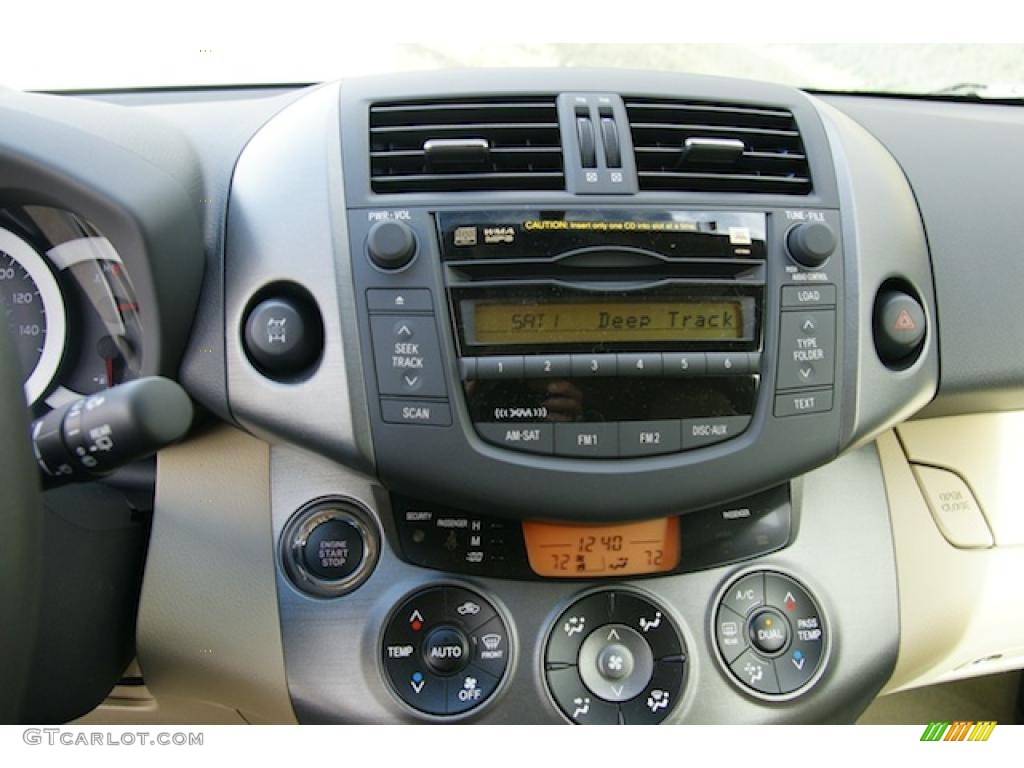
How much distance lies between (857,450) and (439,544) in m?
0.62

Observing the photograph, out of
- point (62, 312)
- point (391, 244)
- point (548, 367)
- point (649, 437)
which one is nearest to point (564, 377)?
point (548, 367)

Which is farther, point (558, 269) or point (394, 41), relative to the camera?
point (394, 41)

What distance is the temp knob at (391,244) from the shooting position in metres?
0.96

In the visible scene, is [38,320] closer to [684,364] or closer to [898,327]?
[684,364]

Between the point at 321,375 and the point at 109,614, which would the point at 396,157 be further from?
the point at 109,614

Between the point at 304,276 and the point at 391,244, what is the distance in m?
0.12

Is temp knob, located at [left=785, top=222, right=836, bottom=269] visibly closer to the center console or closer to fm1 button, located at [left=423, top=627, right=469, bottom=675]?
the center console

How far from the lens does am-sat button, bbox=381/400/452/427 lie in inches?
38.2

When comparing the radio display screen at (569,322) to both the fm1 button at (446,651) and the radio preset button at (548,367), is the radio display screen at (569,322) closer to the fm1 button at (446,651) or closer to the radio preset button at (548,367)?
the radio preset button at (548,367)

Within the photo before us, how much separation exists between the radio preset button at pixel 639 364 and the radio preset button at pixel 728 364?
6 centimetres

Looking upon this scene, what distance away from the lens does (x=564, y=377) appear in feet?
3.19

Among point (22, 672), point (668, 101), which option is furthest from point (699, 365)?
point (22, 672)

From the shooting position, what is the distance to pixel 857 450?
124cm

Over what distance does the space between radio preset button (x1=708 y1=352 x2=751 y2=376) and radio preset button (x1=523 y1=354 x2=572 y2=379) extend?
0.56ft
